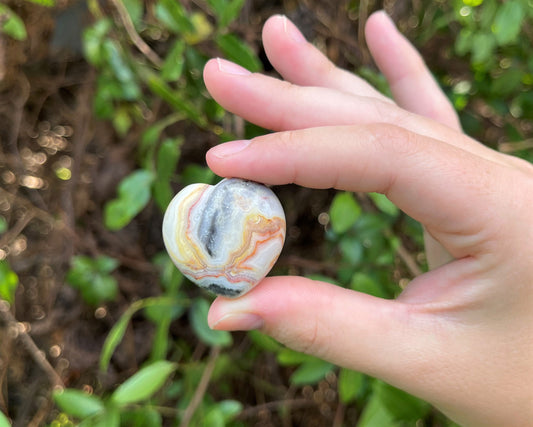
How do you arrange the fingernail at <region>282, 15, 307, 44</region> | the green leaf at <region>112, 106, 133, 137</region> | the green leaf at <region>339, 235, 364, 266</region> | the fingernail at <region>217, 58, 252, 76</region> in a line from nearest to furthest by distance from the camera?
the fingernail at <region>217, 58, 252, 76</region>, the fingernail at <region>282, 15, 307, 44</region>, the green leaf at <region>339, 235, 364, 266</region>, the green leaf at <region>112, 106, 133, 137</region>

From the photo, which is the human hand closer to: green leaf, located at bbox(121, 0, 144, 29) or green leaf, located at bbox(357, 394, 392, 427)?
green leaf, located at bbox(357, 394, 392, 427)

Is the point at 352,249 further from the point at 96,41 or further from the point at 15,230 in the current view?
the point at 15,230

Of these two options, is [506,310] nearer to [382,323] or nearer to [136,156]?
[382,323]

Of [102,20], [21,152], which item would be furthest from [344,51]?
[21,152]

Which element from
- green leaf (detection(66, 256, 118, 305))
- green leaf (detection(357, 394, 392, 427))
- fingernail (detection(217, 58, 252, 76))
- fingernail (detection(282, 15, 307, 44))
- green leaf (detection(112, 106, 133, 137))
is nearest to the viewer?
fingernail (detection(217, 58, 252, 76))

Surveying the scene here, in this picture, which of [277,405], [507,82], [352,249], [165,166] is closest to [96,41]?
[165,166]

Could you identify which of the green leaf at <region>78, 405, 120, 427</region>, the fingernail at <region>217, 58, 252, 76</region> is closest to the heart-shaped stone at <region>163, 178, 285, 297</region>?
the fingernail at <region>217, 58, 252, 76</region>
